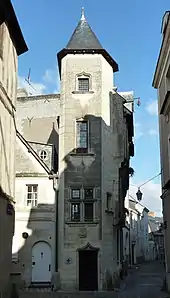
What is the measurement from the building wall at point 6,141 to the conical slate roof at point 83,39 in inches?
387

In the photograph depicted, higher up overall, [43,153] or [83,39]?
[83,39]

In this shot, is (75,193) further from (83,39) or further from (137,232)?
(137,232)

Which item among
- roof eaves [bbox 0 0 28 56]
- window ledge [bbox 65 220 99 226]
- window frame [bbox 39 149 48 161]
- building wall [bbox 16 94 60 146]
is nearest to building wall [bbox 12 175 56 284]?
window ledge [bbox 65 220 99 226]

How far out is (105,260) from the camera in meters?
21.5

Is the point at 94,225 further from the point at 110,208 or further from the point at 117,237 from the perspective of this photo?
the point at 117,237

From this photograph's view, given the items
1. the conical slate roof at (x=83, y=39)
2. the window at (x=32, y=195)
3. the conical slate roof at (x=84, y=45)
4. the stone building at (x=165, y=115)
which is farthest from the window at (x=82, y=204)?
the conical slate roof at (x=83, y=39)

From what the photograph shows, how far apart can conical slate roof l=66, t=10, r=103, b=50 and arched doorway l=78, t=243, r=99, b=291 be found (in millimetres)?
10976

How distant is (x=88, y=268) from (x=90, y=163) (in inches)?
209

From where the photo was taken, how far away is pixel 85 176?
22.5m

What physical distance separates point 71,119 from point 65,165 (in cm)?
257

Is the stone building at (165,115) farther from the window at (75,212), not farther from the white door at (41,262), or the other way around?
the white door at (41,262)

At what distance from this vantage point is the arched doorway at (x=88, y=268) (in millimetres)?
21250

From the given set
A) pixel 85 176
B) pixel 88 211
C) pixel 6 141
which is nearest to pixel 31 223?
pixel 88 211

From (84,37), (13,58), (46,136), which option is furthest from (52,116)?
(13,58)
